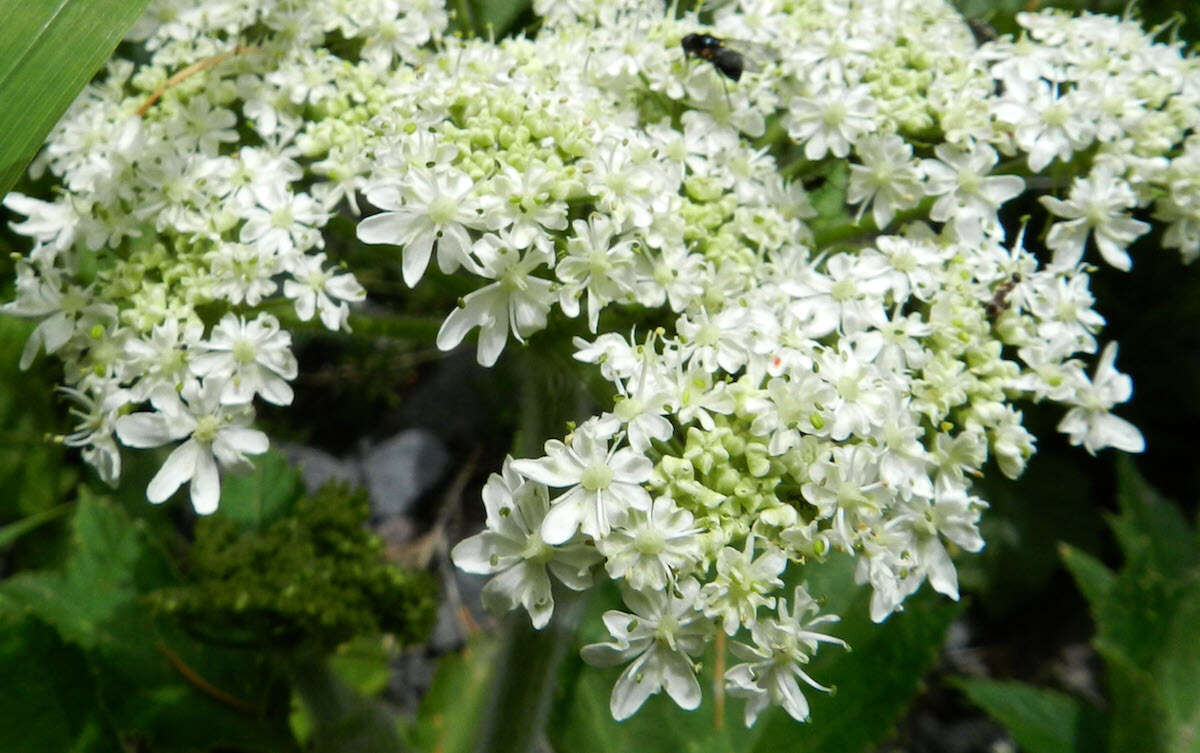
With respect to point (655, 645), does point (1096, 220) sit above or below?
above

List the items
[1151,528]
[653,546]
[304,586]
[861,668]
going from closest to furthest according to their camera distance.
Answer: [653,546], [304,586], [861,668], [1151,528]

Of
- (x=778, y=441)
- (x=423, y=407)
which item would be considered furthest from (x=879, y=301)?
(x=423, y=407)

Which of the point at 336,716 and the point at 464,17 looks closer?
the point at 464,17

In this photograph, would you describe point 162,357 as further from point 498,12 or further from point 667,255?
point 498,12

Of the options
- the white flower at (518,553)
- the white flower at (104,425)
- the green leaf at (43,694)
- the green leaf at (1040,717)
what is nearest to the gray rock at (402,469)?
the green leaf at (43,694)

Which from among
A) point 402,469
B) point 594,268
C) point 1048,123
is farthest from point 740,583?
point 402,469

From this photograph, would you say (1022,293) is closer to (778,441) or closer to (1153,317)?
(778,441)

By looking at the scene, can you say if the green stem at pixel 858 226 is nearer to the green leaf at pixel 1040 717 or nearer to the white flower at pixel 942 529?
the white flower at pixel 942 529
